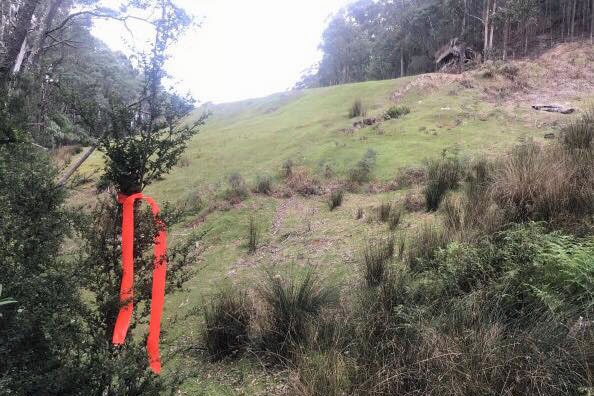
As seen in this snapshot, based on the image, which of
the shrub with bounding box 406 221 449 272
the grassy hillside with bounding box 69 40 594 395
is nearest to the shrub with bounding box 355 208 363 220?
the grassy hillside with bounding box 69 40 594 395

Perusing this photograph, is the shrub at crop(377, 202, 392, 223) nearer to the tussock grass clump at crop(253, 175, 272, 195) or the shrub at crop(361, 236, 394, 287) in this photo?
the shrub at crop(361, 236, 394, 287)

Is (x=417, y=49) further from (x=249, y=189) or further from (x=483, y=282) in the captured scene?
(x=483, y=282)

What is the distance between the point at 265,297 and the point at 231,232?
4.64m

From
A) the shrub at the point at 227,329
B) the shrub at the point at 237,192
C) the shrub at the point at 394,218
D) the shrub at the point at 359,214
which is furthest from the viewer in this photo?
the shrub at the point at 237,192

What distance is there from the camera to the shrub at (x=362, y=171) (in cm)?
1102

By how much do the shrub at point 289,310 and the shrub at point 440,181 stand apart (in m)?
3.60

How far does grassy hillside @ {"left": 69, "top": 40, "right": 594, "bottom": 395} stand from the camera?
17.9ft

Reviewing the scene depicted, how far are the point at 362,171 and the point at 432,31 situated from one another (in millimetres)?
39703

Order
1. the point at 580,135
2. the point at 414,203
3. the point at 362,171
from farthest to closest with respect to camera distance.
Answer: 1. the point at 362,171
2. the point at 414,203
3. the point at 580,135

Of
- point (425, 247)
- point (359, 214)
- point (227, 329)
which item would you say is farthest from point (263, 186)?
point (227, 329)

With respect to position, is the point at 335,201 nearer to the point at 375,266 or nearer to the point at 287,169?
the point at 287,169

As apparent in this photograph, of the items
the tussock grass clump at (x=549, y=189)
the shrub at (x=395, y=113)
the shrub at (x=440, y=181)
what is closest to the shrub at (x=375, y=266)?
Result: the tussock grass clump at (x=549, y=189)

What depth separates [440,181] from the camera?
7.70 meters

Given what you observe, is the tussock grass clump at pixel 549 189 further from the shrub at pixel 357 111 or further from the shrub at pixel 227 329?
the shrub at pixel 357 111
